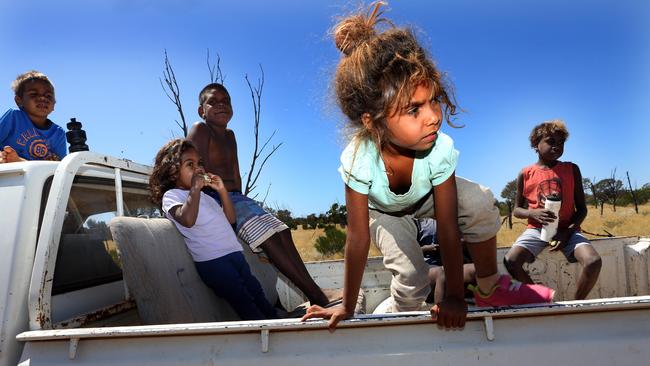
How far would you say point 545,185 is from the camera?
358 centimetres

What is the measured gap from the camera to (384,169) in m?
1.85

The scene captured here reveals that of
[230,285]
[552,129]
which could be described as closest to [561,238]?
[552,129]

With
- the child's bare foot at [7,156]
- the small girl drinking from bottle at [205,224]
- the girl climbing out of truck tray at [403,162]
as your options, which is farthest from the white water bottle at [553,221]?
the child's bare foot at [7,156]

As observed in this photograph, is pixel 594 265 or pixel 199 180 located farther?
pixel 594 265

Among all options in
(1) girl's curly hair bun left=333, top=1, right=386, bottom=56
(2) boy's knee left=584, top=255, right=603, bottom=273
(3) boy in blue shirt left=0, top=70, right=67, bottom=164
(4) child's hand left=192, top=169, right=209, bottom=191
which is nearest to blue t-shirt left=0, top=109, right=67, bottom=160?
(3) boy in blue shirt left=0, top=70, right=67, bottom=164

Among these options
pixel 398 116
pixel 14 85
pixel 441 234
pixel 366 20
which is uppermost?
pixel 14 85

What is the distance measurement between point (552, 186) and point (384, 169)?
2.29 meters

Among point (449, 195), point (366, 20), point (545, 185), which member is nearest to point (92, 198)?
point (366, 20)

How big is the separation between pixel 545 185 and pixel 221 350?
294 centimetres

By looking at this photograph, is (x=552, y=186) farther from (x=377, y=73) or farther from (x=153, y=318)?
(x=153, y=318)

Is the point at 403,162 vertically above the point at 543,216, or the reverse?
the point at 403,162

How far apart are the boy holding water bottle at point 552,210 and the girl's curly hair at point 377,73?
175cm

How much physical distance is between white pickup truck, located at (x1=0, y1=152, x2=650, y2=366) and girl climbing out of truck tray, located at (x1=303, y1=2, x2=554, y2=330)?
0.11 m

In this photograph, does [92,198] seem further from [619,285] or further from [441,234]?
[619,285]
